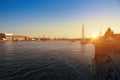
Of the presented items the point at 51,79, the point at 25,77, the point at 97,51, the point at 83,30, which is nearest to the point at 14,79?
the point at 25,77

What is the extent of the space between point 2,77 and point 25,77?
330cm

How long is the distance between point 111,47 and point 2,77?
21.5 metres

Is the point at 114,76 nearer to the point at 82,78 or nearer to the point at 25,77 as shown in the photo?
the point at 82,78

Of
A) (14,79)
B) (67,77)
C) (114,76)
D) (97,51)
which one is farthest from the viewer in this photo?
(97,51)

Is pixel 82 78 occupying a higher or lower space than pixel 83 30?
lower

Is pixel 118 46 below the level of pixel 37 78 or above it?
above

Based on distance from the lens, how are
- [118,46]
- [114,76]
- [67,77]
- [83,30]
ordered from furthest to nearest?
[83,30] < [118,46] < [67,77] < [114,76]

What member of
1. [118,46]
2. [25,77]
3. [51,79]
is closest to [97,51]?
[118,46]

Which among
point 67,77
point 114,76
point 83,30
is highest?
point 83,30

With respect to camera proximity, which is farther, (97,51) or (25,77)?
(97,51)

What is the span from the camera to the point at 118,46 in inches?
1205

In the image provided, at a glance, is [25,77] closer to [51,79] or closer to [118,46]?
[51,79]

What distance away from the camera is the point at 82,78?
71.6 feet

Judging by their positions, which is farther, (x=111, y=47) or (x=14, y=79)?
(x=111, y=47)
